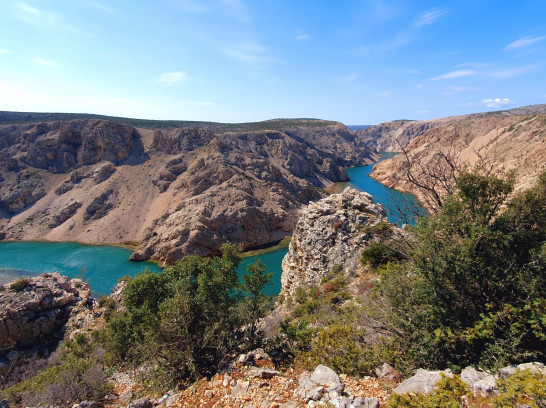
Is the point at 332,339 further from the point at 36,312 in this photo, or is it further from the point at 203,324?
the point at 36,312

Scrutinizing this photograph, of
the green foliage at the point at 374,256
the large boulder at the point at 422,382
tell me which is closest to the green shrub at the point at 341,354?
the large boulder at the point at 422,382

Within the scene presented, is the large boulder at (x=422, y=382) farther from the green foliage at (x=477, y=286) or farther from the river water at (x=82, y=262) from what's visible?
the river water at (x=82, y=262)

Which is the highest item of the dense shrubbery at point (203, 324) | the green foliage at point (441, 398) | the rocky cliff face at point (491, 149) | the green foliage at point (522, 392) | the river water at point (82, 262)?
the rocky cliff face at point (491, 149)

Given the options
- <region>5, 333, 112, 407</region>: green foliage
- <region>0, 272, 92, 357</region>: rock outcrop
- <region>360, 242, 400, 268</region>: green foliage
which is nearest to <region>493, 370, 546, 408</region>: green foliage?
<region>5, 333, 112, 407</region>: green foliage

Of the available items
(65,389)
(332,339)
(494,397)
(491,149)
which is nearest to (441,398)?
(494,397)

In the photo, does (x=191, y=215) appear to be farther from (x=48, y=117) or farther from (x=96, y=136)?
(x=48, y=117)

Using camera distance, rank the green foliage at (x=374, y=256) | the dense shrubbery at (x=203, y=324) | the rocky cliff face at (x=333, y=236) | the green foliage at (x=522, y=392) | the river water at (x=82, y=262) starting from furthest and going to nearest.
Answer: the river water at (x=82, y=262) < the rocky cliff face at (x=333, y=236) < the green foliage at (x=374, y=256) < the dense shrubbery at (x=203, y=324) < the green foliage at (x=522, y=392)

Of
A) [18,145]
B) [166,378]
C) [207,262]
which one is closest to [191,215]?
[207,262]
